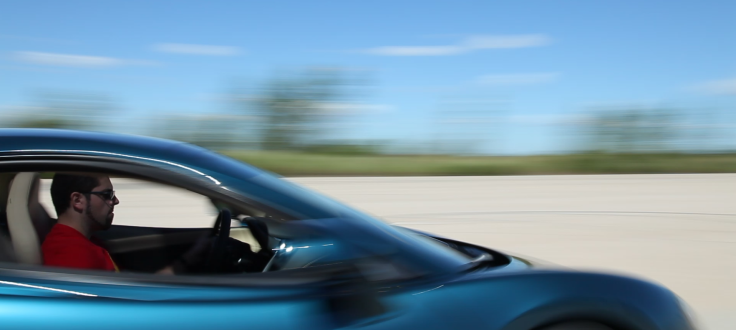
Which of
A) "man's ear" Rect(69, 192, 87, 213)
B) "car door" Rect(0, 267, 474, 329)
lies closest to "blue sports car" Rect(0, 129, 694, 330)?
"car door" Rect(0, 267, 474, 329)

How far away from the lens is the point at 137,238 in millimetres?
2953

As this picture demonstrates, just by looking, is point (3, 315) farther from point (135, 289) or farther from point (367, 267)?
point (367, 267)

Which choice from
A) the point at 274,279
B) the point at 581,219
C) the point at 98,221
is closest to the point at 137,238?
the point at 98,221

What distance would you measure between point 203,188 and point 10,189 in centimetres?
77

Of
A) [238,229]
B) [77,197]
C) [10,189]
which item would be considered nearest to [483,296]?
[238,229]

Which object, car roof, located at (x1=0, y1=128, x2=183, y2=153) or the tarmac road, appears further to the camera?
the tarmac road

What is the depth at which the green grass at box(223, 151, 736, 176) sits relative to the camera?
71.6 feet

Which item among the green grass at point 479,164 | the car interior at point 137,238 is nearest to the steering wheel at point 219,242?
the car interior at point 137,238

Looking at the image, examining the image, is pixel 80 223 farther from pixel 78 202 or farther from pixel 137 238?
pixel 137 238

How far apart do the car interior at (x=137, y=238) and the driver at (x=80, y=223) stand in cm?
5

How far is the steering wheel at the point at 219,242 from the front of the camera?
2157 mm

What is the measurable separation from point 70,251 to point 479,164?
2180cm

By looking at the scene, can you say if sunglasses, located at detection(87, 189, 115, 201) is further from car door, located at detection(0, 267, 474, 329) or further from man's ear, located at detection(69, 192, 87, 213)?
car door, located at detection(0, 267, 474, 329)

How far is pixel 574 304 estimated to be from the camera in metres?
2.11
